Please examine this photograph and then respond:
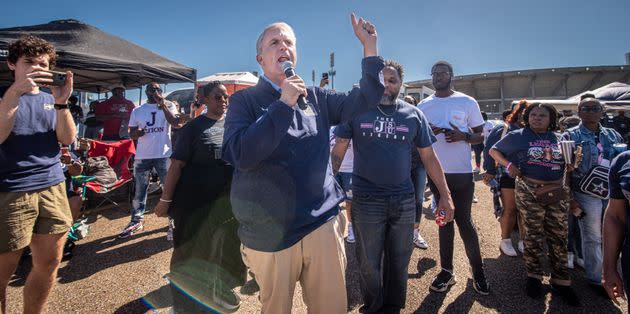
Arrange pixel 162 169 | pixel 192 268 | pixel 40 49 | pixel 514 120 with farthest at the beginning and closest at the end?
pixel 162 169 → pixel 514 120 → pixel 192 268 → pixel 40 49

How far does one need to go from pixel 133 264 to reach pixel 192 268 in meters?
1.91

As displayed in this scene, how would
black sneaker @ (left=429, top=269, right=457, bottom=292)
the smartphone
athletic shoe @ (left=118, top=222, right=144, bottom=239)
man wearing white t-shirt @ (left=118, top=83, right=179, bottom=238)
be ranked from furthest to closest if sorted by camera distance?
man wearing white t-shirt @ (left=118, top=83, right=179, bottom=238) < athletic shoe @ (left=118, top=222, right=144, bottom=239) < black sneaker @ (left=429, top=269, right=457, bottom=292) < the smartphone

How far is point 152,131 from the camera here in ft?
15.9

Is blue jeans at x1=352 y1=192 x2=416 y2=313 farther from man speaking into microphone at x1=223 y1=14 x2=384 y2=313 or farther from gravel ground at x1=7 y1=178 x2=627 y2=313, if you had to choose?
man speaking into microphone at x1=223 y1=14 x2=384 y2=313

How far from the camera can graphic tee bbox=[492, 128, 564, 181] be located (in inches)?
121

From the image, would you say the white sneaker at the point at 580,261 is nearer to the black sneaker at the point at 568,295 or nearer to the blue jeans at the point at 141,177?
the black sneaker at the point at 568,295

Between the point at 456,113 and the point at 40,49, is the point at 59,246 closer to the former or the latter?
the point at 40,49

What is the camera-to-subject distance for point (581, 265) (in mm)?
3676

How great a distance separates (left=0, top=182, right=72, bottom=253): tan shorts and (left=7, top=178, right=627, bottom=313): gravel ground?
1.16 m

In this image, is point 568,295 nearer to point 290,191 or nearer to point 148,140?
point 290,191

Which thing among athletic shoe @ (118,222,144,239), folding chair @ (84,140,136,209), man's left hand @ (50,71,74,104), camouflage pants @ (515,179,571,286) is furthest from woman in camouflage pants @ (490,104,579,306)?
folding chair @ (84,140,136,209)

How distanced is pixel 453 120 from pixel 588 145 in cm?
168

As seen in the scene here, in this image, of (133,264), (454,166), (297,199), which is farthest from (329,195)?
(133,264)

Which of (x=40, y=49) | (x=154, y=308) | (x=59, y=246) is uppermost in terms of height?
(x=40, y=49)
